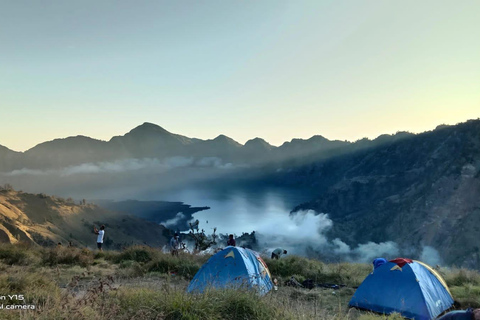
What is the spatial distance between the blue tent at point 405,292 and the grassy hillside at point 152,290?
0.55 meters

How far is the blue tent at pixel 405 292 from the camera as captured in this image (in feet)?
26.6

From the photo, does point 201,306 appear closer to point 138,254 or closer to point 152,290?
point 152,290

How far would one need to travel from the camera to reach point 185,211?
199875 millimetres

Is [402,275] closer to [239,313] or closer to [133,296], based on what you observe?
[239,313]

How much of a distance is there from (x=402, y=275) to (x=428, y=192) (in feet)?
441

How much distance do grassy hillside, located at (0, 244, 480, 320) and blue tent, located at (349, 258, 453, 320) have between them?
0.55 metres

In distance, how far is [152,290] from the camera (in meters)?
5.63

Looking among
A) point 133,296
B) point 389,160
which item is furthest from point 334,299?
point 389,160

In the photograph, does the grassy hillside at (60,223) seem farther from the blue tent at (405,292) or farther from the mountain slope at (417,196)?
the mountain slope at (417,196)

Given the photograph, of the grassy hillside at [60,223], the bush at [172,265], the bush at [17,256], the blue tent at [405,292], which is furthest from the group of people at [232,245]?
the grassy hillside at [60,223]

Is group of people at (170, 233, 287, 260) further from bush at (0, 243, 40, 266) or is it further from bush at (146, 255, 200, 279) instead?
bush at (0, 243, 40, 266)

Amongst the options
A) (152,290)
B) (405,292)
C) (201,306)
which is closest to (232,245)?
(405,292)

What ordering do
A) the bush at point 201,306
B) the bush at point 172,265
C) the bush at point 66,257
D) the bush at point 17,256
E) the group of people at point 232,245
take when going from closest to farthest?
the bush at point 201,306, the bush at point 172,265, the bush at point 17,256, the group of people at point 232,245, the bush at point 66,257

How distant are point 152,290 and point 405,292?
648cm
